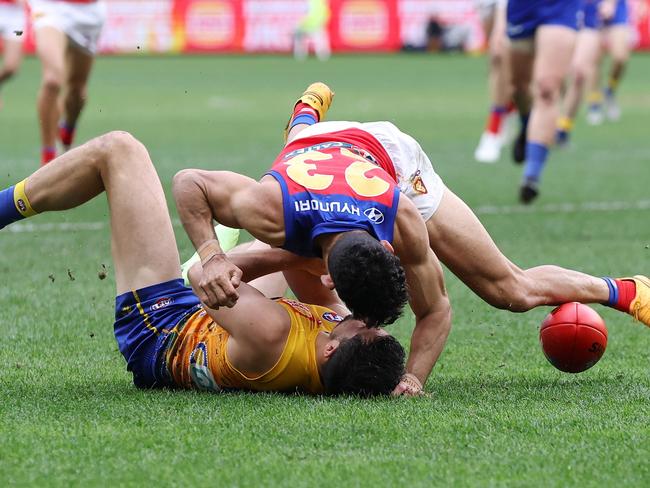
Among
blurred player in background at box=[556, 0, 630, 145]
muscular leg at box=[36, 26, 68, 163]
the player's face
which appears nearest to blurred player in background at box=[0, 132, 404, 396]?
the player's face

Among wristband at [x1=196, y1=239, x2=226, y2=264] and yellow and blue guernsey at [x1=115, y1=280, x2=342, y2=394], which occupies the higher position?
wristband at [x1=196, y1=239, x2=226, y2=264]

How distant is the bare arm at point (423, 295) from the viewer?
15.0 feet

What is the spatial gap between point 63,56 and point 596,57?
358 inches

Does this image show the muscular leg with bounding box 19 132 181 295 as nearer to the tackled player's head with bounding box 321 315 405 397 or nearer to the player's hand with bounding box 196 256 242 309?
the player's hand with bounding box 196 256 242 309

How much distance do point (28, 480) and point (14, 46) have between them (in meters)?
10.6

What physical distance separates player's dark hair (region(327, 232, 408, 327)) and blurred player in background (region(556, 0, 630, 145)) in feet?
35.9

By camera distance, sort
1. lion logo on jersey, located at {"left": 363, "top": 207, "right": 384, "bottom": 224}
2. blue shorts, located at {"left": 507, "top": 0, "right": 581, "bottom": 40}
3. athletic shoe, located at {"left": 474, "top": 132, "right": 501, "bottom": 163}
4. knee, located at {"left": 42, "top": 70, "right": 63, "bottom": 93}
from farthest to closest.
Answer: athletic shoe, located at {"left": 474, "top": 132, "right": 501, "bottom": 163}, knee, located at {"left": 42, "top": 70, "right": 63, "bottom": 93}, blue shorts, located at {"left": 507, "top": 0, "right": 581, "bottom": 40}, lion logo on jersey, located at {"left": 363, "top": 207, "right": 384, "bottom": 224}

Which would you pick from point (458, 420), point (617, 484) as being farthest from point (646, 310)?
point (617, 484)

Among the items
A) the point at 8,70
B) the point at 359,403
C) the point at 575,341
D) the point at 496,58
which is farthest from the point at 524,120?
the point at 359,403

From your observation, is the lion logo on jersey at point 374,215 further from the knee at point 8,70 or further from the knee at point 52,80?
the knee at point 8,70

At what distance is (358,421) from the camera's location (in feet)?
13.6

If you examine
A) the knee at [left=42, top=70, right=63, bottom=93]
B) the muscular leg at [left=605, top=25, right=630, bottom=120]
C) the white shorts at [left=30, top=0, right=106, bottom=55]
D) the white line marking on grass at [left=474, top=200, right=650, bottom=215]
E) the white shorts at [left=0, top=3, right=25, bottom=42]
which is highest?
the white shorts at [left=30, top=0, right=106, bottom=55]

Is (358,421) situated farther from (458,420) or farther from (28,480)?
(28,480)

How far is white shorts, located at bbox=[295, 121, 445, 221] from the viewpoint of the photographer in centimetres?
518
